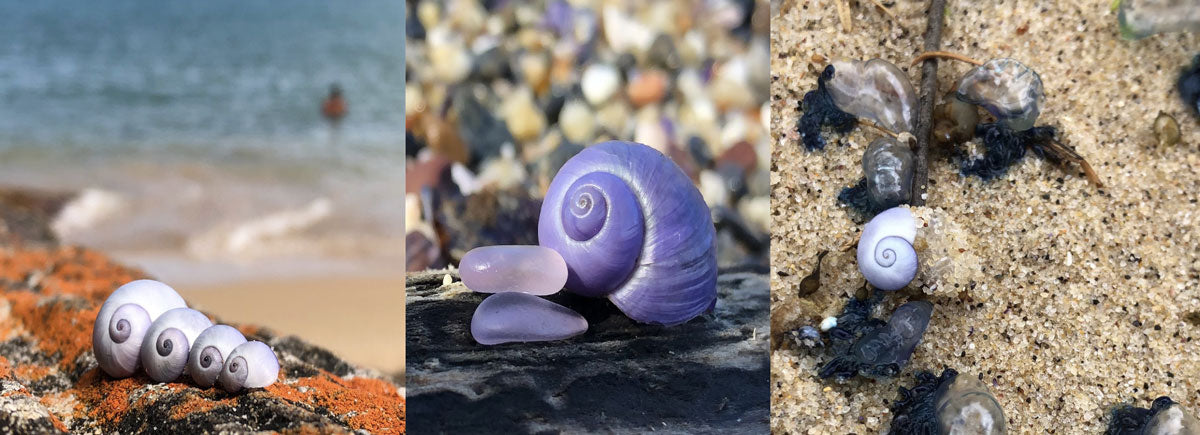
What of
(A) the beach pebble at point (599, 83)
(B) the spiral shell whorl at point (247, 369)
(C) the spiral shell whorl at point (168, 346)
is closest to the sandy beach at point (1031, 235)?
(A) the beach pebble at point (599, 83)

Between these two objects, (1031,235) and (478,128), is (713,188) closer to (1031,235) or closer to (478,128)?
(478,128)

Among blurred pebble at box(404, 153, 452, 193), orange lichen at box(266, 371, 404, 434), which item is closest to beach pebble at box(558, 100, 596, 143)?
blurred pebble at box(404, 153, 452, 193)

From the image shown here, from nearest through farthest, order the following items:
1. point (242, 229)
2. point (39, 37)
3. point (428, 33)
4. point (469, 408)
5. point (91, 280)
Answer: point (469, 408) < point (428, 33) < point (91, 280) < point (242, 229) < point (39, 37)

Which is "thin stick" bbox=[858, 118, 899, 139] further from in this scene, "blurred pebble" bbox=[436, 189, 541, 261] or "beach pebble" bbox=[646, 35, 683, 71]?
"blurred pebble" bbox=[436, 189, 541, 261]

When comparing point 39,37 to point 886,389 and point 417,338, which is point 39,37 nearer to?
point 417,338

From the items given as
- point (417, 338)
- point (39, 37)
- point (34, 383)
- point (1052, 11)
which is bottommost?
point (34, 383)

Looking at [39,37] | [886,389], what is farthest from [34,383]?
[39,37]

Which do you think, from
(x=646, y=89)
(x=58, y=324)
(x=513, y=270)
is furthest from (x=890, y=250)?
(x=58, y=324)

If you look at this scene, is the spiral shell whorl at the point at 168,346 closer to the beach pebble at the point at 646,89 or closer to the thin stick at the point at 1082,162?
the beach pebble at the point at 646,89
